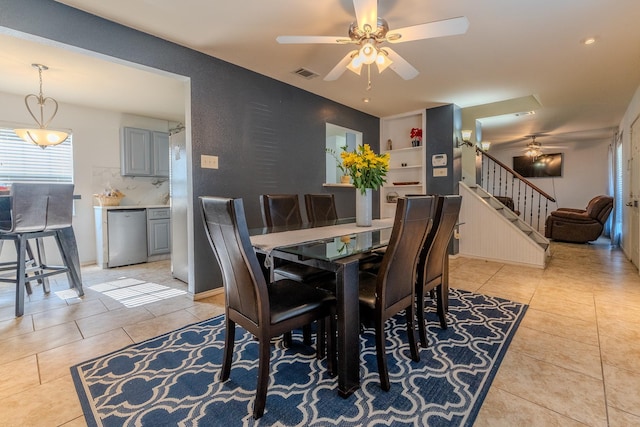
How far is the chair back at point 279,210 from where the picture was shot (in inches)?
108

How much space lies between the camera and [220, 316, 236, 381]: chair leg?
1.58 meters

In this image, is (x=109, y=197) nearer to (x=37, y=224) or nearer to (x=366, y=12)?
(x=37, y=224)

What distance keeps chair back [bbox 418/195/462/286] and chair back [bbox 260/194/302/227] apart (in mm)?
1384

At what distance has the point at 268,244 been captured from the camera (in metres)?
1.80

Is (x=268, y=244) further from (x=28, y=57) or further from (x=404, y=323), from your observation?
(x=28, y=57)

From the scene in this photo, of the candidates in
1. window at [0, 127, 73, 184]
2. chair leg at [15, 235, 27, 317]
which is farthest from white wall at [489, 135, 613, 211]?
window at [0, 127, 73, 184]

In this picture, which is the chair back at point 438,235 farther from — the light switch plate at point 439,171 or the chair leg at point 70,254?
the chair leg at point 70,254

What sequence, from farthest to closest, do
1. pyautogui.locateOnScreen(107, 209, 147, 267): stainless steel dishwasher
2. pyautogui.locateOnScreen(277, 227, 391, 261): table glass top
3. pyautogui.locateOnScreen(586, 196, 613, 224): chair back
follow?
pyautogui.locateOnScreen(586, 196, 613, 224): chair back < pyautogui.locateOnScreen(107, 209, 147, 267): stainless steel dishwasher < pyautogui.locateOnScreen(277, 227, 391, 261): table glass top

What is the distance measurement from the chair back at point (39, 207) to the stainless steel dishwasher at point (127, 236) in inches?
56.0

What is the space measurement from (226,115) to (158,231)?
2611mm

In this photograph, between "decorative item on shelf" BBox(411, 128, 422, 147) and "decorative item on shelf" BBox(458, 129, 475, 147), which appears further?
"decorative item on shelf" BBox(411, 128, 422, 147)

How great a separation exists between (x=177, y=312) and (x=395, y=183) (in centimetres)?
385

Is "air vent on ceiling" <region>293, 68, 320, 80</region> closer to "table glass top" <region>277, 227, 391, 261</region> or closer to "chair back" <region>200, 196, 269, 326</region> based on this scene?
"table glass top" <region>277, 227, 391, 261</region>

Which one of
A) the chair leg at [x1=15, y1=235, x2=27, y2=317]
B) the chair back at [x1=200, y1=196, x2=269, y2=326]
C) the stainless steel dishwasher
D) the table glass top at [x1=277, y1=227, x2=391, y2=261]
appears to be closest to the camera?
the chair back at [x1=200, y1=196, x2=269, y2=326]
